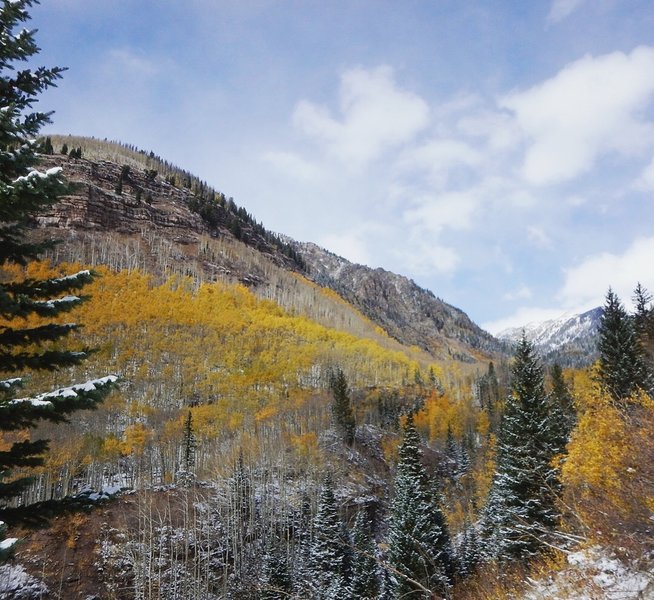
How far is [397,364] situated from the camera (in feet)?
495

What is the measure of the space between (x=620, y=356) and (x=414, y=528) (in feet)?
62.4

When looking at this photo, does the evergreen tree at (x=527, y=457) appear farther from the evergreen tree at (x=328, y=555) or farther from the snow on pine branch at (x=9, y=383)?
Answer: the snow on pine branch at (x=9, y=383)

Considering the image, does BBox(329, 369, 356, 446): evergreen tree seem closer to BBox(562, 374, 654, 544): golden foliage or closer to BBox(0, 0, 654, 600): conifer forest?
BBox(0, 0, 654, 600): conifer forest

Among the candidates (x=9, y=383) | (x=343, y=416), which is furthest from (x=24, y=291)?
(x=343, y=416)

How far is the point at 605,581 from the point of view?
36.6ft

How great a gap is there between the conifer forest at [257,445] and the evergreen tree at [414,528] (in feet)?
0.55

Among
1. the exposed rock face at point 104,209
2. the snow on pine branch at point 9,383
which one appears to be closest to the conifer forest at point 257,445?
the snow on pine branch at point 9,383

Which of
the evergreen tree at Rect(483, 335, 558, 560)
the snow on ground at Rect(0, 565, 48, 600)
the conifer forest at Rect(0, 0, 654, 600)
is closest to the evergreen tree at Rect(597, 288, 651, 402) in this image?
the conifer forest at Rect(0, 0, 654, 600)

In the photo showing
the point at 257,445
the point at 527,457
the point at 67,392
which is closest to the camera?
the point at 67,392

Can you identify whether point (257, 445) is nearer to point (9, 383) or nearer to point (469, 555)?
point (469, 555)

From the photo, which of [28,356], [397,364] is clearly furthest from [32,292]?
[397,364]

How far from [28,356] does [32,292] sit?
1.09 m

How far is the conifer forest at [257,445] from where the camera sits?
729cm

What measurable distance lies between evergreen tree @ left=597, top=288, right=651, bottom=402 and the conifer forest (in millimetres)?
157
